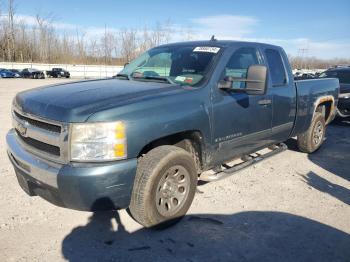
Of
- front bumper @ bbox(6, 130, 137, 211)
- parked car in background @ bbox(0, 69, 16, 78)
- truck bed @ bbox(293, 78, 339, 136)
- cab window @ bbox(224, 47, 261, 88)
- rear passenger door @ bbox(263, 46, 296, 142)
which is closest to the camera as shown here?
front bumper @ bbox(6, 130, 137, 211)

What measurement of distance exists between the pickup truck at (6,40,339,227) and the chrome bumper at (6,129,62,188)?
0.04ft

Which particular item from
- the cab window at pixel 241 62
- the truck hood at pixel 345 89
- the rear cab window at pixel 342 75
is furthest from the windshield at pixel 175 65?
the rear cab window at pixel 342 75

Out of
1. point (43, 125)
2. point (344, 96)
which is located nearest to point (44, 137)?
point (43, 125)

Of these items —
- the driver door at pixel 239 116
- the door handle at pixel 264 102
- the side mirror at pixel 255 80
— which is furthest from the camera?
the door handle at pixel 264 102

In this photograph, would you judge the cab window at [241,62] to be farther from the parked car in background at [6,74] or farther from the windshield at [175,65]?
the parked car in background at [6,74]

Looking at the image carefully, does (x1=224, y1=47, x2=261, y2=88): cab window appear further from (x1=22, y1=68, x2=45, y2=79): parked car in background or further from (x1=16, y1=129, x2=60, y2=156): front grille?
(x1=22, y1=68, x2=45, y2=79): parked car in background

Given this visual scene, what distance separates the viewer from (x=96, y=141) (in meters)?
2.79

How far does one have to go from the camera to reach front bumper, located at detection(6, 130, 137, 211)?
2.75 meters

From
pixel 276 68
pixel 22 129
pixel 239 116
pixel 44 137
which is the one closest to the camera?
pixel 44 137

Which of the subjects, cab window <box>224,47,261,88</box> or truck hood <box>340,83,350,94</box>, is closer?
cab window <box>224,47,261,88</box>

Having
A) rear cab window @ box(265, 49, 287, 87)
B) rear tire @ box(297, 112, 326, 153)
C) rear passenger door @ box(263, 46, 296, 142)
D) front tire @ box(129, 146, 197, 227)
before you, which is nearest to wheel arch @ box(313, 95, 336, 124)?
rear tire @ box(297, 112, 326, 153)

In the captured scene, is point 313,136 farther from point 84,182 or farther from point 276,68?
point 84,182

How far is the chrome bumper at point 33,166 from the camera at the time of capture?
9.33 feet

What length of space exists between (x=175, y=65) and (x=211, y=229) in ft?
6.67
